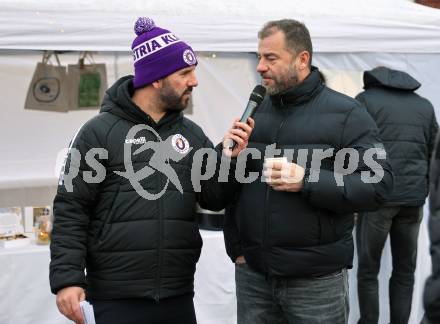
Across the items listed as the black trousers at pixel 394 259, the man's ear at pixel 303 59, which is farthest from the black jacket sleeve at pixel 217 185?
the black trousers at pixel 394 259

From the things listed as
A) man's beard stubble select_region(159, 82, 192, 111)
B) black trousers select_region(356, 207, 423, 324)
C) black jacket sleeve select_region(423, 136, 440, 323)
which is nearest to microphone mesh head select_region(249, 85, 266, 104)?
man's beard stubble select_region(159, 82, 192, 111)

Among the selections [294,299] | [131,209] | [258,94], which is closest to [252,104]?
[258,94]

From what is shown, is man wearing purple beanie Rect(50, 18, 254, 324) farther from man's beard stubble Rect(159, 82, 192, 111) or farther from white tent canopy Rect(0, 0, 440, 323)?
white tent canopy Rect(0, 0, 440, 323)

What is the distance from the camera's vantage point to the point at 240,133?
236cm

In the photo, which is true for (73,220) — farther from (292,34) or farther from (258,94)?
(292,34)

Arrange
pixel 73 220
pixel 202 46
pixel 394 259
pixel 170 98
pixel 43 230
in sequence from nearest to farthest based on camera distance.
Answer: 1. pixel 73 220
2. pixel 170 98
3. pixel 202 46
4. pixel 43 230
5. pixel 394 259

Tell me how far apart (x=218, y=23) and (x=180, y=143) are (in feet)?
5.38

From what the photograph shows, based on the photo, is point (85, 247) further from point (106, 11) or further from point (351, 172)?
point (106, 11)

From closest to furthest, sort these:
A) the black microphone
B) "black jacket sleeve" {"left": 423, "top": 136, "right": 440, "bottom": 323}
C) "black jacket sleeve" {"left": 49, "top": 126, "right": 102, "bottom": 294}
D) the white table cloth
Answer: "black jacket sleeve" {"left": 423, "top": 136, "right": 440, "bottom": 323}
"black jacket sleeve" {"left": 49, "top": 126, "right": 102, "bottom": 294}
the black microphone
the white table cloth

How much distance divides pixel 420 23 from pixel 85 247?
9.78 feet

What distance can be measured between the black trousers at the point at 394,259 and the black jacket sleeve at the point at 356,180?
1.90 metres

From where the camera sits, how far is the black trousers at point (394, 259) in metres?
4.35

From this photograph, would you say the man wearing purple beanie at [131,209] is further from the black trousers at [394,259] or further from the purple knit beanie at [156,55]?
the black trousers at [394,259]

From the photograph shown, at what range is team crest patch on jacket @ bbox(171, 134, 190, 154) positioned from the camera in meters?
2.46
